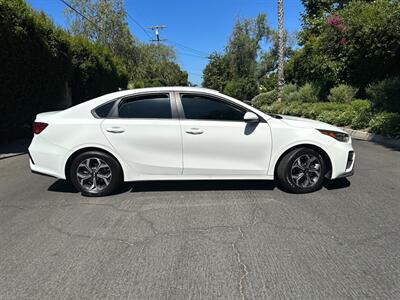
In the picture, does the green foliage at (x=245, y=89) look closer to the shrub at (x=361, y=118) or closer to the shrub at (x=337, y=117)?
the shrub at (x=337, y=117)

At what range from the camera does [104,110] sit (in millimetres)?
4973

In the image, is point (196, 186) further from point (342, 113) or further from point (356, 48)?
point (356, 48)

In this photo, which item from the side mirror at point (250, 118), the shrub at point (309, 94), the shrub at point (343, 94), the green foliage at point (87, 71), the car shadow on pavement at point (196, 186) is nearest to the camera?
the side mirror at point (250, 118)

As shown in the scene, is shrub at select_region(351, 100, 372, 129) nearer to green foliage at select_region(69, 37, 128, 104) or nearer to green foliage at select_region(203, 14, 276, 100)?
green foliage at select_region(69, 37, 128, 104)

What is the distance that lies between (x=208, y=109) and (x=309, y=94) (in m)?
16.0

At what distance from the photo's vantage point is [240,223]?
4004 mm

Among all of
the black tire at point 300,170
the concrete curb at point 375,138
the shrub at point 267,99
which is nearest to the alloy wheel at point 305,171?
the black tire at point 300,170

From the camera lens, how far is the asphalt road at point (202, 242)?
2770mm

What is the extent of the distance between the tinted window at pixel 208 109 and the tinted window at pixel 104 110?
41.3 inches

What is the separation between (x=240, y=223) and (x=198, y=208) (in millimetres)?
691

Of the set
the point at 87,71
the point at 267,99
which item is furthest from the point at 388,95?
the point at 267,99

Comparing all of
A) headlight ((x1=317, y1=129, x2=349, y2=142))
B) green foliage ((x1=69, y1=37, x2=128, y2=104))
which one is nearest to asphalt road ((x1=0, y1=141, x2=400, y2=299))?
headlight ((x1=317, y1=129, x2=349, y2=142))

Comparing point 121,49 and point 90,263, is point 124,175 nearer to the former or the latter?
point 90,263

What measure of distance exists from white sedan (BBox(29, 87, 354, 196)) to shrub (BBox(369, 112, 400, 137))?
18.5 feet
